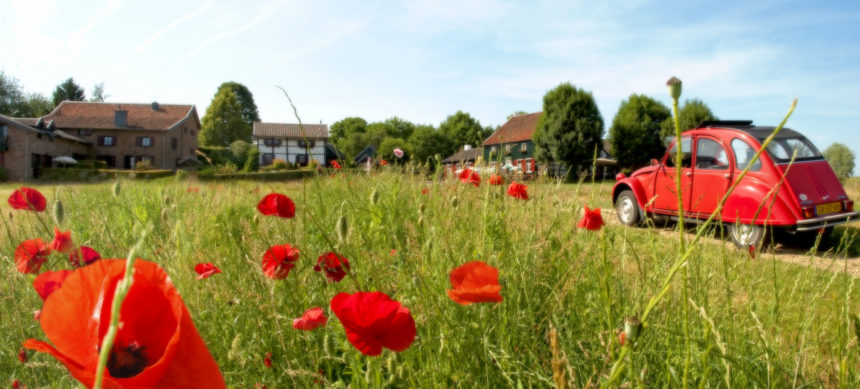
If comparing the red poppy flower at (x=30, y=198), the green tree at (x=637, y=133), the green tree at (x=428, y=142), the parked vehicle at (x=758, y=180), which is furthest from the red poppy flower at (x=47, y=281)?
the green tree at (x=428, y=142)

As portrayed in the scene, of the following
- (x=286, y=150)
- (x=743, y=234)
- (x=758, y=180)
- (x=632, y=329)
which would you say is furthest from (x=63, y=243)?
(x=286, y=150)

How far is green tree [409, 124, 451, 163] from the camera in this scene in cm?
5550

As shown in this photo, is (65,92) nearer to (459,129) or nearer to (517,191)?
(459,129)

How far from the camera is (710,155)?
6.56 metres

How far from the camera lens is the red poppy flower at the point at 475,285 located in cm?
94

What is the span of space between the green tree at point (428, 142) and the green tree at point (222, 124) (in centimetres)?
1884

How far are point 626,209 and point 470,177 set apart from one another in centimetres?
585

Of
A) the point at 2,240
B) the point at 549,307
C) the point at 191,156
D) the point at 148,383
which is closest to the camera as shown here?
the point at 148,383

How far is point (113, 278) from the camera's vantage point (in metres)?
0.38

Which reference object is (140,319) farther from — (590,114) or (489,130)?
(489,130)

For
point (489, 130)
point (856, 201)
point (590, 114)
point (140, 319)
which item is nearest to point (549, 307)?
point (140, 319)

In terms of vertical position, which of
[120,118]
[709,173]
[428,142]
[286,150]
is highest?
[120,118]

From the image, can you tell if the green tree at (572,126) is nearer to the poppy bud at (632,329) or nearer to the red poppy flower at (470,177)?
the red poppy flower at (470,177)

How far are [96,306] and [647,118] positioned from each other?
37095 mm
